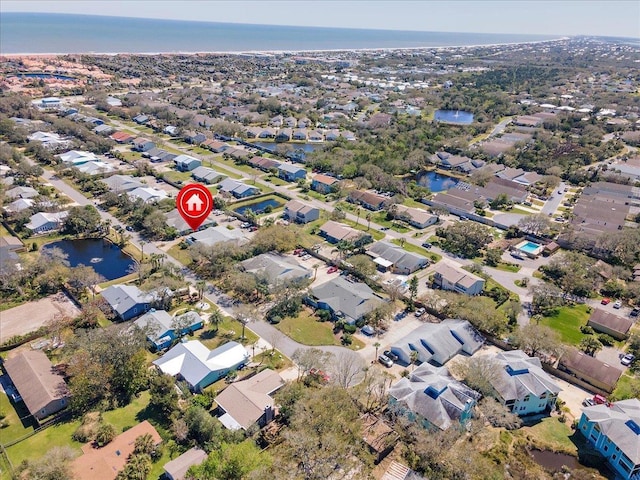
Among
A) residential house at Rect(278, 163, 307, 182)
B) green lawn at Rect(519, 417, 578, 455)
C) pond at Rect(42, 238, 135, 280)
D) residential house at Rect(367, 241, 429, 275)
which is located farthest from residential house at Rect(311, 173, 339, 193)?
green lawn at Rect(519, 417, 578, 455)

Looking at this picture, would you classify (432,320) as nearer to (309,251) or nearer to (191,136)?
(309,251)

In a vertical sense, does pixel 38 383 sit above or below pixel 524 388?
above

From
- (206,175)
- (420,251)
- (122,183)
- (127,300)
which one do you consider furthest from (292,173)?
(127,300)

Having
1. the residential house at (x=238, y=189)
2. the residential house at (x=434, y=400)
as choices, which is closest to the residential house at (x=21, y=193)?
the residential house at (x=238, y=189)

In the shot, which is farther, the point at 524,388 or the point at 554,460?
the point at 524,388

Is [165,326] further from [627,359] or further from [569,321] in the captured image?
→ [627,359]
